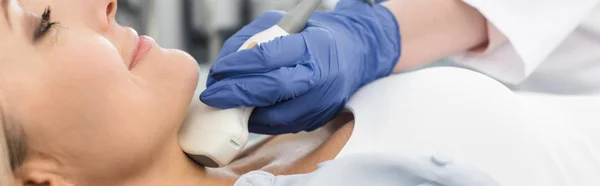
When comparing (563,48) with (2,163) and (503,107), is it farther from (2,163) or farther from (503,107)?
(2,163)

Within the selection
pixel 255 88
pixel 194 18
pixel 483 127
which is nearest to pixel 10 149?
pixel 255 88

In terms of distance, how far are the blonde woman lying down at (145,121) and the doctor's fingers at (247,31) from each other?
0.38 ft

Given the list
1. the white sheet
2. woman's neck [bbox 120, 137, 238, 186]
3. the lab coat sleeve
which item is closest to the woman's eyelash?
woman's neck [bbox 120, 137, 238, 186]

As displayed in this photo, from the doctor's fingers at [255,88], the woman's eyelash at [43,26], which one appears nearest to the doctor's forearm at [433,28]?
the doctor's fingers at [255,88]

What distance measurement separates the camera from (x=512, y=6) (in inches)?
38.3

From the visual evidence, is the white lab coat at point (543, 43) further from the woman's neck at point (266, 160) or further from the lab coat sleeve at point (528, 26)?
the woman's neck at point (266, 160)

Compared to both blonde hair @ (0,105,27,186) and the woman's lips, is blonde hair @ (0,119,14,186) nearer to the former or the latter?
blonde hair @ (0,105,27,186)

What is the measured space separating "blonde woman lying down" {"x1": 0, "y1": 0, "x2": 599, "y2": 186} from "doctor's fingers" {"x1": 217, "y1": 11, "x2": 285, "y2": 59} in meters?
0.12

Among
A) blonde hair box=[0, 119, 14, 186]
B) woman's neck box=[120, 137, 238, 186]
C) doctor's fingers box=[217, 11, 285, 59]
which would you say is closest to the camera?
blonde hair box=[0, 119, 14, 186]

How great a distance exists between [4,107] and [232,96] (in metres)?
0.24

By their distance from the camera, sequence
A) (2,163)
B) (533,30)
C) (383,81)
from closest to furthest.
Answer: (2,163)
(383,81)
(533,30)

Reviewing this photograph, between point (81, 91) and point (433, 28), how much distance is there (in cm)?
55

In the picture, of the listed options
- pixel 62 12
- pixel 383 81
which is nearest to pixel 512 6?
pixel 383 81

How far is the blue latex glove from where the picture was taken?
0.74 meters
